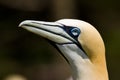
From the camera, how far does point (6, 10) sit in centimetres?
1035

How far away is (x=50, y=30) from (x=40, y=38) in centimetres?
726

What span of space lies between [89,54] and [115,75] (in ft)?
21.2

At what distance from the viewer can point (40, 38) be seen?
9.97 meters

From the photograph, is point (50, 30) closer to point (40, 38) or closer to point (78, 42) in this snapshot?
point (78, 42)

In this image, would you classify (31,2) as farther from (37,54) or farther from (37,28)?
(37,28)

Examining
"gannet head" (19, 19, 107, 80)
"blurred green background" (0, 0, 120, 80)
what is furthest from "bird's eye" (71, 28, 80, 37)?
"blurred green background" (0, 0, 120, 80)

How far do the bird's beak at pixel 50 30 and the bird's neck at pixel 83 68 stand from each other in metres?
0.07

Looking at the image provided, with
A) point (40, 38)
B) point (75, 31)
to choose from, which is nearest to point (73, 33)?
point (75, 31)

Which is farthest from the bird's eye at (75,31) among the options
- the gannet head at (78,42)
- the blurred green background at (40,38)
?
the blurred green background at (40,38)

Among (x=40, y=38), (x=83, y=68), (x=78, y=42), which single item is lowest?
(x=40, y=38)

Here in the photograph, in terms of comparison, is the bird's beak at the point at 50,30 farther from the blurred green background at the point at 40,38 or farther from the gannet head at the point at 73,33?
the blurred green background at the point at 40,38

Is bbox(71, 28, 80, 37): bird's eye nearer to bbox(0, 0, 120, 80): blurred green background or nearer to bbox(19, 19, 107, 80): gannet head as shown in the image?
bbox(19, 19, 107, 80): gannet head

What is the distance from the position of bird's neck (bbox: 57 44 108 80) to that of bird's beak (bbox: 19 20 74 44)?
2.9 inches

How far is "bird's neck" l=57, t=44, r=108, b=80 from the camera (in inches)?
104
